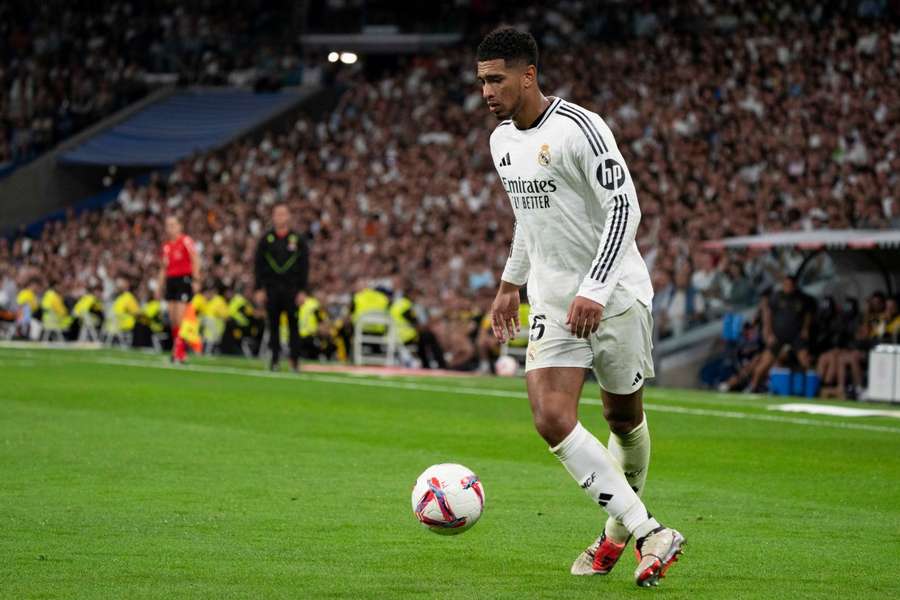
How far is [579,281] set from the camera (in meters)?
6.86

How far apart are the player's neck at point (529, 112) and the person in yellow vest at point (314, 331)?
21.6 meters

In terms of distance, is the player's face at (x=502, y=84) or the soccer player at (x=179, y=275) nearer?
the player's face at (x=502, y=84)

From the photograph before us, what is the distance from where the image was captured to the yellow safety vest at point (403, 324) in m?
27.1

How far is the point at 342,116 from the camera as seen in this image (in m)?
41.2

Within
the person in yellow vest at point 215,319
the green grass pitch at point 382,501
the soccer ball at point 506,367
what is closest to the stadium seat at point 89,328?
A: the person in yellow vest at point 215,319

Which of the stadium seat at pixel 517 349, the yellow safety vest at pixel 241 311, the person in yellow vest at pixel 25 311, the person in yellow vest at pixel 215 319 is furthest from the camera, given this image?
the person in yellow vest at pixel 25 311

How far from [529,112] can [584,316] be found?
1.00m

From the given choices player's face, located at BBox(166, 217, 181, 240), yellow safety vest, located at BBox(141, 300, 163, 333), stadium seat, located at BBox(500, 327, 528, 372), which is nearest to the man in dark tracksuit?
player's face, located at BBox(166, 217, 181, 240)

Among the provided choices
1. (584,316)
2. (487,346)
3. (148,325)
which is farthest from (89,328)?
(584,316)

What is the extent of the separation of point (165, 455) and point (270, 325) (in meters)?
11.6

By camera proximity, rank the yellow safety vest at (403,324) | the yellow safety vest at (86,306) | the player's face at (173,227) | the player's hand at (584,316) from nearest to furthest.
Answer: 1. the player's hand at (584,316)
2. the player's face at (173,227)
3. the yellow safety vest at (403,324)
4. the yellow safety vest at (86,306)

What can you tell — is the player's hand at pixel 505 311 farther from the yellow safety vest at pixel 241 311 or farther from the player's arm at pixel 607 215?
the yellow safety vest at pixel 241 311

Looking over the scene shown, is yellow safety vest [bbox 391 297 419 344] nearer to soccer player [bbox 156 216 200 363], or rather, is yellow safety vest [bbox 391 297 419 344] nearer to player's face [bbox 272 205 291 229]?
soccer player [bbox 156 216 200 363]

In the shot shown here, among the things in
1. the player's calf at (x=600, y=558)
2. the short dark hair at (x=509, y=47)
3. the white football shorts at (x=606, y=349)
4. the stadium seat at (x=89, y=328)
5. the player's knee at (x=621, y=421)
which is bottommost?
the stadium seat at (x=89, y=328)
